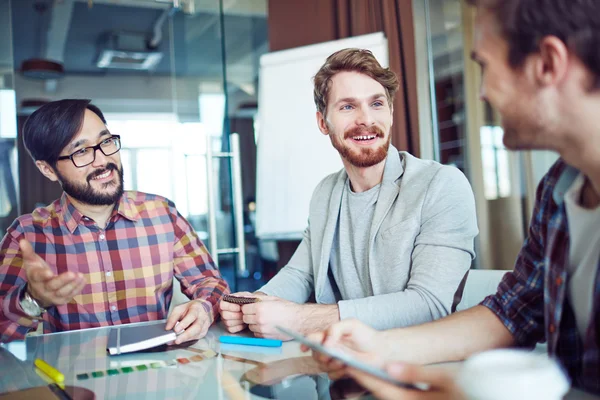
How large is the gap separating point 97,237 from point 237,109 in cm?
278

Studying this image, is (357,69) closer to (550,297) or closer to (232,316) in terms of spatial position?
(232,316)

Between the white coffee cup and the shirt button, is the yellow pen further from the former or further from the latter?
the shirt button

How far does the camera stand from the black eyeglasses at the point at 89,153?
1961 millimetres

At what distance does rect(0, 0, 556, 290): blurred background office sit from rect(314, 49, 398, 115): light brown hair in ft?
4.07

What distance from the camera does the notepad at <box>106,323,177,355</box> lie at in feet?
4.01

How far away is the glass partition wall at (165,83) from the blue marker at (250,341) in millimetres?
1626

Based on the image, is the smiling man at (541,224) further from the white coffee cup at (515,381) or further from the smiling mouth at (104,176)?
the smiling mouth at (104,176)

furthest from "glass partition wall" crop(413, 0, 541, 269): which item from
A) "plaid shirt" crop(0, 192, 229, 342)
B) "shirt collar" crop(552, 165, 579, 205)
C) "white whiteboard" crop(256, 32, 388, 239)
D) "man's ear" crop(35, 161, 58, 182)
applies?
"shirt collar" crop(552, 165, 579, 205)

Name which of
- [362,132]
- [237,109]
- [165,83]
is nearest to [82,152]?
[362,132]

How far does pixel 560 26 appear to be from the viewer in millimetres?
774

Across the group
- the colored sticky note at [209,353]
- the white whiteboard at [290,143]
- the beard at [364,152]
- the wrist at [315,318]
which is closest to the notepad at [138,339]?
the colored sticky note at [209,353]

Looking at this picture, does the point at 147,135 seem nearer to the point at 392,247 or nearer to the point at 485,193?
the point at 485,193

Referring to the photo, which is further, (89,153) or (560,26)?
(89,153)

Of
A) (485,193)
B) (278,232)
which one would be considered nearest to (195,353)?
(278,232)
